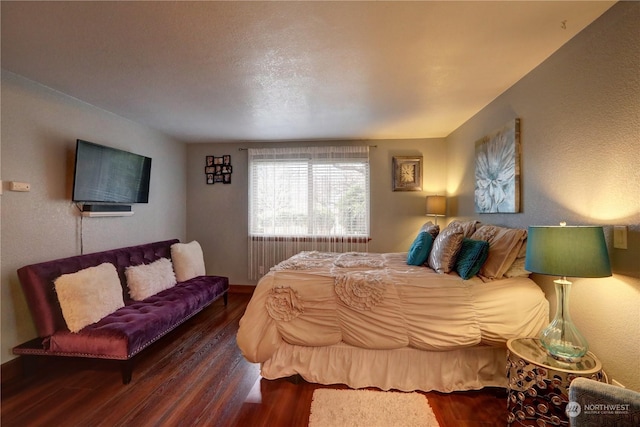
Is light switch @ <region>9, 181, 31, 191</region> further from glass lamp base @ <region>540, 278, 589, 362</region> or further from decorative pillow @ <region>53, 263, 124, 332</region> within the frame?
glass lamp base @ <region>540, 278, 589, 362</region>

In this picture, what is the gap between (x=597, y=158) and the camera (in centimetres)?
162

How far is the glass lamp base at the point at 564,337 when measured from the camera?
5.02 feet

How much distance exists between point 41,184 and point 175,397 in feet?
7.04

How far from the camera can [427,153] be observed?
428 centimetres

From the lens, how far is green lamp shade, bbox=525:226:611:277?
1.36 metres

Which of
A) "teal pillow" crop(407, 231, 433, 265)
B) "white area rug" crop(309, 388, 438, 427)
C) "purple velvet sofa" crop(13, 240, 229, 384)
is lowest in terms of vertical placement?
"white area rug" crop(309, 388, 438, 427)

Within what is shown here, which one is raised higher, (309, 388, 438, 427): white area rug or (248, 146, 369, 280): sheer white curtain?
(248, 146, 369, 280): sheer white curtain

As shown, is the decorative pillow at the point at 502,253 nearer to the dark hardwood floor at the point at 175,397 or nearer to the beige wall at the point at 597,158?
the beige wall at the point at 597,158

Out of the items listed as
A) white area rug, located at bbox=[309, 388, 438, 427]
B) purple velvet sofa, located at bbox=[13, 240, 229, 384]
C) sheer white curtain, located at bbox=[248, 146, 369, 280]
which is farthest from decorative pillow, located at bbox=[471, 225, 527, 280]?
purple velvet sofa, located at bbox=[13, 240, 229, 384]

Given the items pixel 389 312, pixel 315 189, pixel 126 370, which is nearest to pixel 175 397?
pixel 126 370

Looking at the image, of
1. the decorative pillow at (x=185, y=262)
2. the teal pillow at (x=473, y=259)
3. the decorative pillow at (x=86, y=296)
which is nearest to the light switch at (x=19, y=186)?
the decorative pillow at (x=86, y=296)

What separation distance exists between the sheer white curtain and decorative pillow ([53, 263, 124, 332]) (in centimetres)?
213

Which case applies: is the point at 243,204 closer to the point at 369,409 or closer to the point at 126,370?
the point at 126,370

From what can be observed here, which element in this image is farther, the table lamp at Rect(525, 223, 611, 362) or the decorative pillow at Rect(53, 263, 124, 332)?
the decorative pillow at Rect(53, 263, 124, 332)
